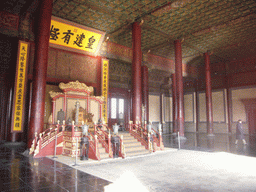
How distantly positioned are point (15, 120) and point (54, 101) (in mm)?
1839

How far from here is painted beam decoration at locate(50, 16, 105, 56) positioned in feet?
31.5

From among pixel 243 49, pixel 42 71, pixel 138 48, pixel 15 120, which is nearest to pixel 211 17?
pixel 138 48

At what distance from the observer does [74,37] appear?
1029cm

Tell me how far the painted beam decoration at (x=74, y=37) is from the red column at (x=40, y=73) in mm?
1957

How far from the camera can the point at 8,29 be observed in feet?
28.8

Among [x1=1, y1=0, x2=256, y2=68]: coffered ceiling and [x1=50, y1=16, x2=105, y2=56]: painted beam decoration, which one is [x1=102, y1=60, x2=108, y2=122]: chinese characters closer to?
[x1=50, y1=16, x2=105, y2=56]: painted beam decoration

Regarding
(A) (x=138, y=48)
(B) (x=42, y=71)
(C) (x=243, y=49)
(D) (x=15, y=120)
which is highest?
(C) (x=243, y=49)

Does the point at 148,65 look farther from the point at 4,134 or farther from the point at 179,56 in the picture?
the point at 4,134

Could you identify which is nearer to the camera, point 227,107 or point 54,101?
point 54,101

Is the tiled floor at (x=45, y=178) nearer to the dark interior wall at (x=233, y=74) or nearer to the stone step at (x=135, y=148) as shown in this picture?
the stone step at (x=135, y=148)

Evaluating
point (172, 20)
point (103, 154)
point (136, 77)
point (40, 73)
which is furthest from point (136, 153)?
point (172, 20)

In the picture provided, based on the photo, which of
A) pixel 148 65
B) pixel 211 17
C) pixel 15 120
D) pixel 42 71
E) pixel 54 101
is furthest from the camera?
pixel 148 65

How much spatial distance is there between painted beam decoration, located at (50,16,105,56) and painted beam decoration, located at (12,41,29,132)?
1467mm

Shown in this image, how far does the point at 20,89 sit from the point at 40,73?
2.39m
